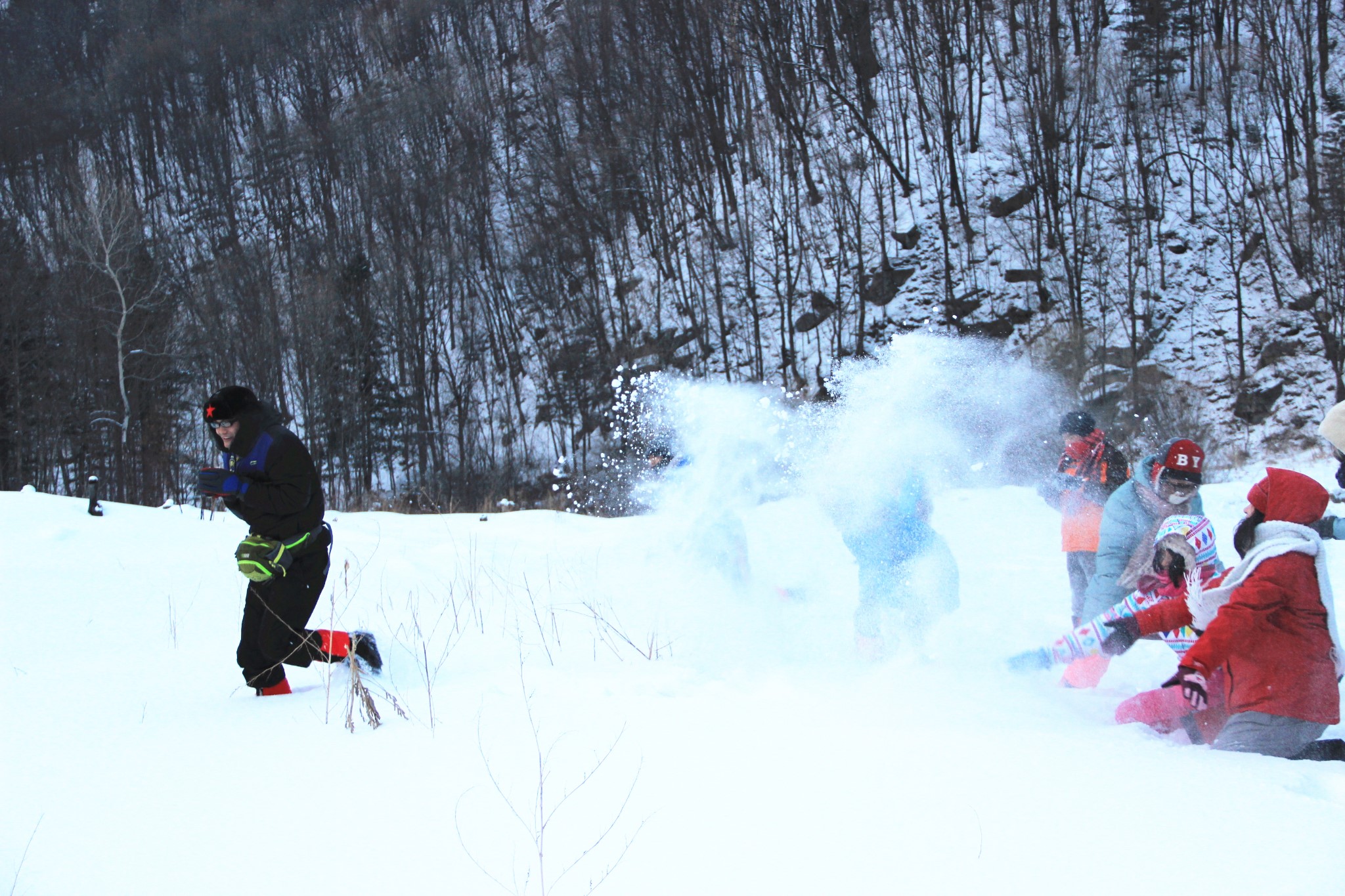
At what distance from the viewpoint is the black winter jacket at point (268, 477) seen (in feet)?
12.2

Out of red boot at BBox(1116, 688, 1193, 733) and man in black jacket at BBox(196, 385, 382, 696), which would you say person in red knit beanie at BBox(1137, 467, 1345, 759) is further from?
man in black jacket at BBox(196, 385, 382, 696)

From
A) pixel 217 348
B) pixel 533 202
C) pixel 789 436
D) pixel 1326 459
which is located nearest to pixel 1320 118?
pixel 1326 459

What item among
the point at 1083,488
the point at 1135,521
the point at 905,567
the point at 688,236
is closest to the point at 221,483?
the point at 905,567

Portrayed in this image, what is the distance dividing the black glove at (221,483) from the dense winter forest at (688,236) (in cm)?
1915

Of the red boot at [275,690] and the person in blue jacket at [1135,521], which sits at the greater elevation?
the person in blue jacket at [1135,521]

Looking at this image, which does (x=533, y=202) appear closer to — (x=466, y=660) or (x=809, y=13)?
(x=809, y=13)

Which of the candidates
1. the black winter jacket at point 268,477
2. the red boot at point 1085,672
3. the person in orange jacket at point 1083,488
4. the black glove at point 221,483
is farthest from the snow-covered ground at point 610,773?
the black glove at point 221,483

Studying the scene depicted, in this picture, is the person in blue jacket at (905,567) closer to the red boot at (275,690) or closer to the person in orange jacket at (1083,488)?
the person in orange jacket at (1083,488)

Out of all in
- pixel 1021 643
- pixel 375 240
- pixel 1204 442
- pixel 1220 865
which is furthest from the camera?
pixel 375 240

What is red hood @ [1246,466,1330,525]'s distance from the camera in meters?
2.89

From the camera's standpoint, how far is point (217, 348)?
103 ft

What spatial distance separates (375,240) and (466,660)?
112ft

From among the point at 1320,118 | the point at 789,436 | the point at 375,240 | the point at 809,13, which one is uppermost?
the point at 809,13

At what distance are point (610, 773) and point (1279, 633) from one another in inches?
100
